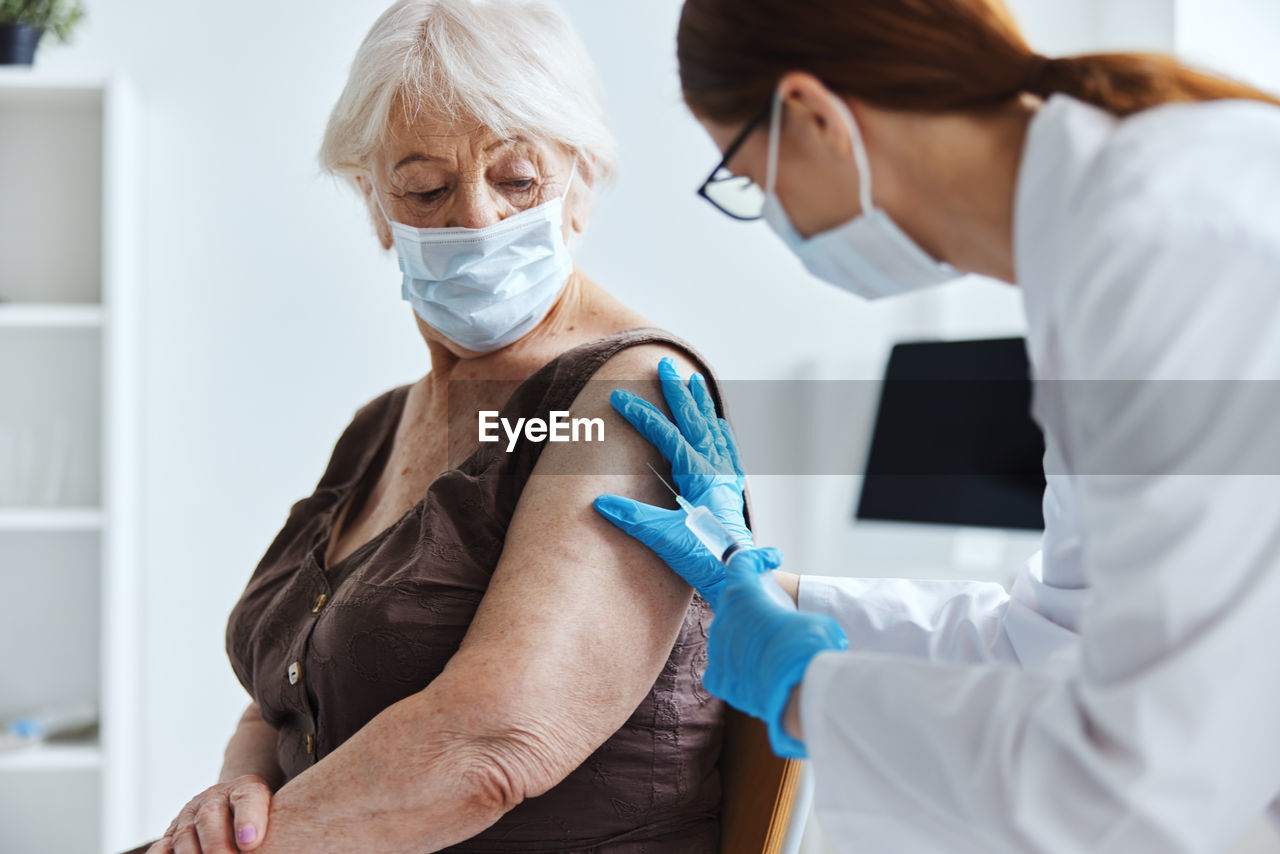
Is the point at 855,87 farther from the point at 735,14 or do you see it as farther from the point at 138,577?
the point at 138,577

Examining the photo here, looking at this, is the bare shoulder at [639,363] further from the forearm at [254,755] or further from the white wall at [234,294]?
the white wall at [234,294]

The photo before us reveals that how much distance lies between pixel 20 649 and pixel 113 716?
→ 37 cm

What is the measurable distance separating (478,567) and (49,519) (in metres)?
1.61

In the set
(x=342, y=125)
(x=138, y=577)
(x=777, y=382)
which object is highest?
(x=342, y=125)

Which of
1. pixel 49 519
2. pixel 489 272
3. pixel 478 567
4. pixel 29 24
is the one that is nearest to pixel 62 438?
pixel 49 519

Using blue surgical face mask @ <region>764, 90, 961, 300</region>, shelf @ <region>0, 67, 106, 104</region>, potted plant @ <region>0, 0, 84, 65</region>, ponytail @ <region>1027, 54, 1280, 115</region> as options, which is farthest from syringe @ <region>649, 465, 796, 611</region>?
potted plant @ <region>0, 0, 84, 65</region>

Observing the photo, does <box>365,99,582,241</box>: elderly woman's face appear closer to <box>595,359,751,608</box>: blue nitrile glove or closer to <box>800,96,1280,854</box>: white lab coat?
<box>595,359,751,608</box>: blue nitrile glove

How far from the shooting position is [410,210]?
4.05 feet

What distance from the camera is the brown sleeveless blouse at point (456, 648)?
0.99 m

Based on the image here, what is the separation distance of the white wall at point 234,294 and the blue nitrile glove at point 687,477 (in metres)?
1.55

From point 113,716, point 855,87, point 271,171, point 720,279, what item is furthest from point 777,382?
point 855,87

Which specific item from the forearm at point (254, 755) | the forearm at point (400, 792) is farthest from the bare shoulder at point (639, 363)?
the forearm at point (254, 755)

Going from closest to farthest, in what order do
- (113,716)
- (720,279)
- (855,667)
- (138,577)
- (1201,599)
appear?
(1201,599) → (855,667) → (113,716) → (138,577) → (720,279)

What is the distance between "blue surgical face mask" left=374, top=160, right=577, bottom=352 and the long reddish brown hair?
0.54m
